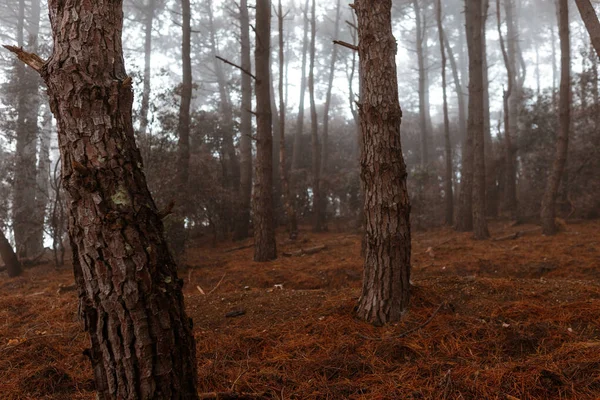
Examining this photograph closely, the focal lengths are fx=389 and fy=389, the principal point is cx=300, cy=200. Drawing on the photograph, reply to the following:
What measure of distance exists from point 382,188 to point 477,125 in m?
6.85

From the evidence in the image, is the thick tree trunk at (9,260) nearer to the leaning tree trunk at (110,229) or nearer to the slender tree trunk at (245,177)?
the slender tree trunk at (245,177)

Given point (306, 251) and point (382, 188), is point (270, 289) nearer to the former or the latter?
point (382, 188)

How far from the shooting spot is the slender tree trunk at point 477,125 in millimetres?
8594

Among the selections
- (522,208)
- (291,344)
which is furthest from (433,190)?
(291,344)

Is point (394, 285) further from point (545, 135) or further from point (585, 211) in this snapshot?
point (545, 135)

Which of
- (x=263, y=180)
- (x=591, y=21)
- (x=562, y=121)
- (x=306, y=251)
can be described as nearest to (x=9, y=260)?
(x=263, y=180)

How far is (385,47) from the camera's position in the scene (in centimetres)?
340

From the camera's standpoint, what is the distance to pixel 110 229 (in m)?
1.70

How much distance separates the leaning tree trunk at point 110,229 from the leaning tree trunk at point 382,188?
6.20 ft

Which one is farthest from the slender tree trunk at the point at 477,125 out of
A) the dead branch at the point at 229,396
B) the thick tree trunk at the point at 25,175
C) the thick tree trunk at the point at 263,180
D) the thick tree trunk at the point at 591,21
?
the thick tree trunk at the point at 25,175

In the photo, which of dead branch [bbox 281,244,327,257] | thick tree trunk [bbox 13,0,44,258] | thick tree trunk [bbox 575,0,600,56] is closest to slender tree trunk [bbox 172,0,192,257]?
dead branch [bbox 281,244,327,257]

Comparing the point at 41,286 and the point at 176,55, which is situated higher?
the point at 176,55

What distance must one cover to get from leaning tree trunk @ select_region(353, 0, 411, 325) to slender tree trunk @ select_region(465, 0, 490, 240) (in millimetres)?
6040

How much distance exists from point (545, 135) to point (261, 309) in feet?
40.7
